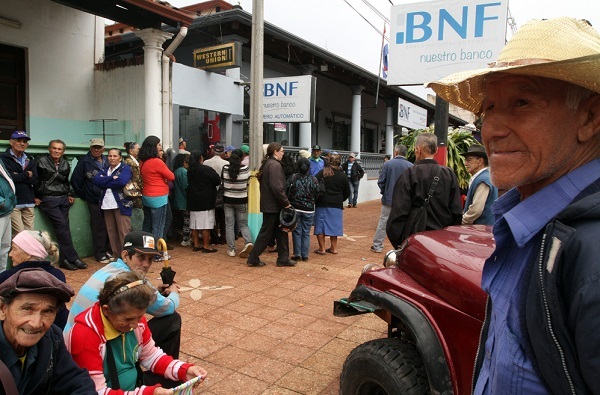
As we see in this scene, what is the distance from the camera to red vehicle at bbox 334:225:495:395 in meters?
2.14

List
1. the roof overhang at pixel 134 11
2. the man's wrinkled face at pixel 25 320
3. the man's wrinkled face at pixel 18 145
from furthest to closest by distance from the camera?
the roof overhang at pixel 134 11 < the man's wrinkled face at pixel 18 145 < the man's wrinkled face at pixel 25 320

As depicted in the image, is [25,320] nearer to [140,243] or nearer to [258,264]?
[140,243]

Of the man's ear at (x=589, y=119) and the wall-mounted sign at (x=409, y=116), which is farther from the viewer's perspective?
the wall-mounted sign at (x=409, y=116)

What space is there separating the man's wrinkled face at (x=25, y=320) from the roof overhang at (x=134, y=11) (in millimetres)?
6574

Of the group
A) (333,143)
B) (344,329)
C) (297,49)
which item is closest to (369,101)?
(333,143)

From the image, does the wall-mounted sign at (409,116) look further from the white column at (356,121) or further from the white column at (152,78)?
the white column at (152,78)

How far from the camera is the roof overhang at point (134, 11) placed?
25.0ft

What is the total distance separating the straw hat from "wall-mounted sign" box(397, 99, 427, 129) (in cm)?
1226

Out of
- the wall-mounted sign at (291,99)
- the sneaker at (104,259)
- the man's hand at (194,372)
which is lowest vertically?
the sneaker at (104,259)

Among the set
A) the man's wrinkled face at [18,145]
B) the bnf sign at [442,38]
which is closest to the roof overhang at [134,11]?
the man's wrinkled face at [18,145]

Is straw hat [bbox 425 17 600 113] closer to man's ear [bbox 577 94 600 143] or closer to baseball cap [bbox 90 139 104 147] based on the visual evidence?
man's ear [bbox 577 94 600 143]

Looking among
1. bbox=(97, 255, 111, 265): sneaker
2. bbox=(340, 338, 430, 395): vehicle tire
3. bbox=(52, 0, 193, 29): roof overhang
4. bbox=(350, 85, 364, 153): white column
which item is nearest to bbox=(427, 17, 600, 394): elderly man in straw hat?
bbox=(340, 338, 430, 395): vehicle tire

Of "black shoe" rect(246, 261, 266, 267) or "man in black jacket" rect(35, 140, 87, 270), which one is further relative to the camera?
"black shoe" rect(246, 261, 266, 267)

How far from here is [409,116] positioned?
1387 centimetres
